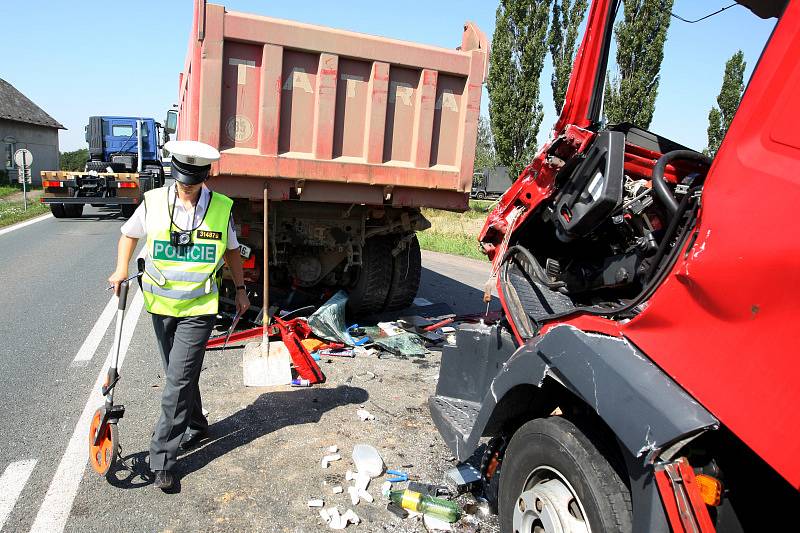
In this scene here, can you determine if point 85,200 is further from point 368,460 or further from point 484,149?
point 484,149

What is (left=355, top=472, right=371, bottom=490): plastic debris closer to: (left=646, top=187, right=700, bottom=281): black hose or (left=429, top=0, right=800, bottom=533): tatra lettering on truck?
(left=429, top=0, right=800, bottom=533): tatra lettering on truck

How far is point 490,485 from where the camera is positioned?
290 cm

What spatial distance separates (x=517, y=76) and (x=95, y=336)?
24.9 m

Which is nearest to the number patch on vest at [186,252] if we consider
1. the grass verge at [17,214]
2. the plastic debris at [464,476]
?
the plastic debris at [464,476]

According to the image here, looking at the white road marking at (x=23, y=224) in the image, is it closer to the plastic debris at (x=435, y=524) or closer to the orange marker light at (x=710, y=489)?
the plastic debris at (x=435, y=524)

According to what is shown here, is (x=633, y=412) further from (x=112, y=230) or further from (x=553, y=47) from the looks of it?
(x=553, y=47)

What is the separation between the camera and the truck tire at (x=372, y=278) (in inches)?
266

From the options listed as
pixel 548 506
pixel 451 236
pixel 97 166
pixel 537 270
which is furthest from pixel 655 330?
pixel 97 166

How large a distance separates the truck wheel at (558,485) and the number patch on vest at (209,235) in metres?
2.02

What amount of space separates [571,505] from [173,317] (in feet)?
7.78

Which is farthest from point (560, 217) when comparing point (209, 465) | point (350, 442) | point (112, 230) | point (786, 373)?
point (112, 230)

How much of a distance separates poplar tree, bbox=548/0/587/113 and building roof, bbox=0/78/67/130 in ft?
109

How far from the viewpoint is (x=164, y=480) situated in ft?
10.5

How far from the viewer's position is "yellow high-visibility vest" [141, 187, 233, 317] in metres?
3.38
